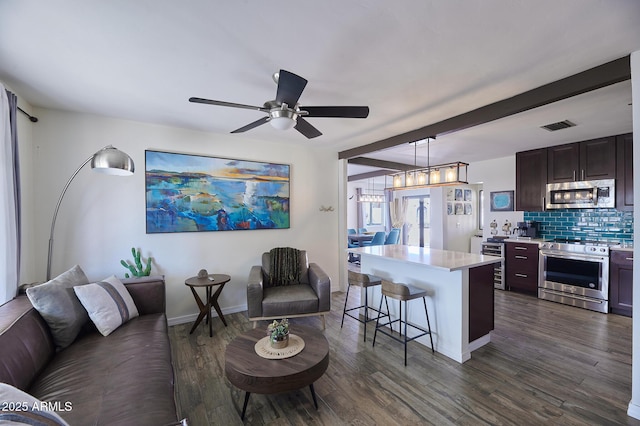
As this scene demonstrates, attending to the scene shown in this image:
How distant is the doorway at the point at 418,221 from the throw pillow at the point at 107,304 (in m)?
8.03

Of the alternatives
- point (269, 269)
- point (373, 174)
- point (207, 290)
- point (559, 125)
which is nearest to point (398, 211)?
point (373, 174)

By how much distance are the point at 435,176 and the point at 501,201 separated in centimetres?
312

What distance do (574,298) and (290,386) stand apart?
4.58 metres

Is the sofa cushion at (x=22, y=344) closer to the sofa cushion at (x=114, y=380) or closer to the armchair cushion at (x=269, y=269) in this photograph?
the sofa cushion at (x=114, y=380)

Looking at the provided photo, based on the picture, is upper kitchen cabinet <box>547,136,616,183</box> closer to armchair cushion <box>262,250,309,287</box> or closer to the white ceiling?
the white ceiling

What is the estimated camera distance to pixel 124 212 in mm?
3186

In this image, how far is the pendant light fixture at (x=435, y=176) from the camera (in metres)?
3.08

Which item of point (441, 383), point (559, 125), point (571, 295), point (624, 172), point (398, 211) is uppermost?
point (559, 125)

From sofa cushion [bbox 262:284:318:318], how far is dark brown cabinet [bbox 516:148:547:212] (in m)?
4.23

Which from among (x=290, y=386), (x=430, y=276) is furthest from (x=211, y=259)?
(x=430, y=276)

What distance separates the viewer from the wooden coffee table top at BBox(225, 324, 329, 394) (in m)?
1.73

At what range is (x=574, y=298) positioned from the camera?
4.01 meters

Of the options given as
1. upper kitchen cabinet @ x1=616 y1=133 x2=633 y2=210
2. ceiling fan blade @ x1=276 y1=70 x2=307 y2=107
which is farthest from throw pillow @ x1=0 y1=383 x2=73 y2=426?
upper kitchen cabinet @ x1=616 y1=133 x2=633 y2=210

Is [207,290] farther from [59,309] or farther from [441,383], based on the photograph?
[441,383]
